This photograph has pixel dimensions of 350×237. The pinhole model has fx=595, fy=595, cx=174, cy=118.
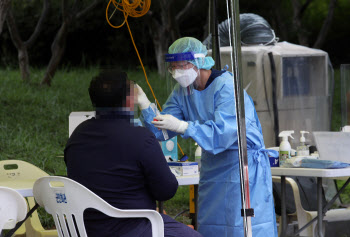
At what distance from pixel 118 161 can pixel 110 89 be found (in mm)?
299

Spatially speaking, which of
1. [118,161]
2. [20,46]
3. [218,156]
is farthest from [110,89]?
[20,46]

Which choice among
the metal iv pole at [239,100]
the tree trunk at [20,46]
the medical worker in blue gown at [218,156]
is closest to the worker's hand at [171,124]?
the medical worker in blue gown at [218,156]

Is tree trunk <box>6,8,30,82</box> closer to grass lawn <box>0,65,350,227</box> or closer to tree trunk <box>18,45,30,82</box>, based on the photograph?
tree trunk <box>18,45,30,82</box>

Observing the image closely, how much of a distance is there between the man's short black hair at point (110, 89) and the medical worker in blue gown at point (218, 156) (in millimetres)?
628

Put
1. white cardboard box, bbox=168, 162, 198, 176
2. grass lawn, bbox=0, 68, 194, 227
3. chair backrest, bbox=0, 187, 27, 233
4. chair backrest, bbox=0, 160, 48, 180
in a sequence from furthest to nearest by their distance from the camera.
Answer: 1. grass lawn, bbox=0, 68, 194, 227
2. chair backrest, bbox=0, 160, 48, 180
3. white cardboard box, bbox=168, 162, 198, 176
4. chair backrest, bbox=0, 187, 27, 233

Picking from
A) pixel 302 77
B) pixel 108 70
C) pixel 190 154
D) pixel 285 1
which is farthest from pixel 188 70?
pixel 285 1

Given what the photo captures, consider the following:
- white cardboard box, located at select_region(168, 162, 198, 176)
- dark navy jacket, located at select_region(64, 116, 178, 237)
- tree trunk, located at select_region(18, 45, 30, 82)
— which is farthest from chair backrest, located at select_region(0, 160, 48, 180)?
tree trunk, located at select_region(18, 45, 30, 82)

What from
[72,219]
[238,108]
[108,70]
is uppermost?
[108,70]

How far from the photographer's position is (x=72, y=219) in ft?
8.26

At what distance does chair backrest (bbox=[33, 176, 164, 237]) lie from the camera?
2.41 m

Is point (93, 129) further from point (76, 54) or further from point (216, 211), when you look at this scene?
point (76, 54)

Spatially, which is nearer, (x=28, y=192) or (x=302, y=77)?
A: (x=28, y=192)

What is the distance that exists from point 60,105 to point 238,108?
20.0ft

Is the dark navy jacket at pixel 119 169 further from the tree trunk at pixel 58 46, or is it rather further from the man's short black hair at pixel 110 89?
the tree trunk at pixel 58 46
